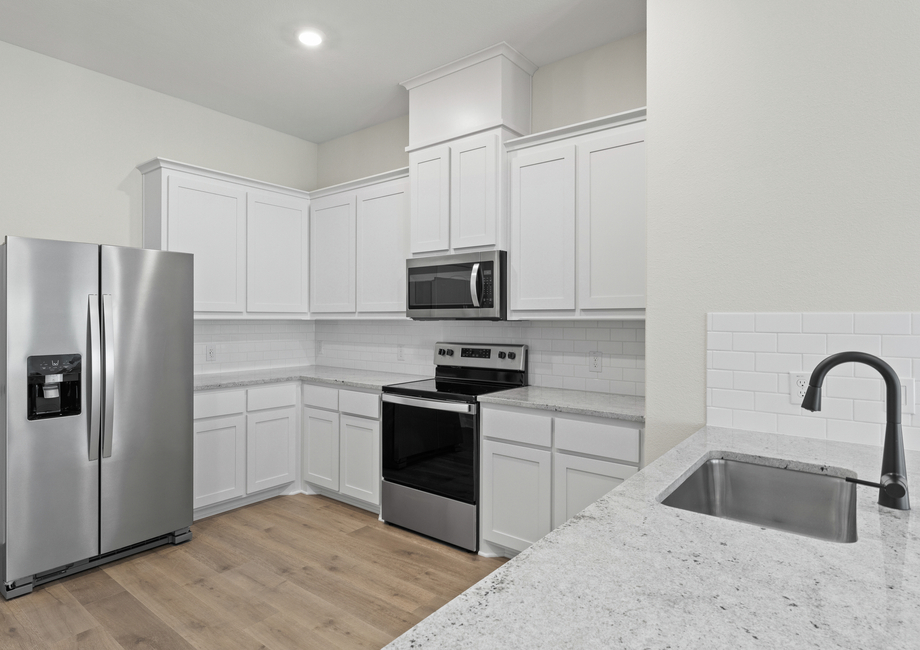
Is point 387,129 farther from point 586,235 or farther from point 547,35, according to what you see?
point 586,235

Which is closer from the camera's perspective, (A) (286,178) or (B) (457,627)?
(B) (457,627)

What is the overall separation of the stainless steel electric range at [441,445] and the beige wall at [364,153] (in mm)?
1674

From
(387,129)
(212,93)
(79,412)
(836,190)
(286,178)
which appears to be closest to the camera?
(836,190)

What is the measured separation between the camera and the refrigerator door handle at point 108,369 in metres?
2.62

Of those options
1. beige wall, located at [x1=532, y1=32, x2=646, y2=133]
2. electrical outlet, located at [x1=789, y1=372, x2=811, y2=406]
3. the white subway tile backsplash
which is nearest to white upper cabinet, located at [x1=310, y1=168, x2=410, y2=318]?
beige wall, located at [x1=532, y1=32, x2=646, y2=133]

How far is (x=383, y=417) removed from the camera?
3.25 meters

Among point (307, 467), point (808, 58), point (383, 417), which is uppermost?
point (808, 58)

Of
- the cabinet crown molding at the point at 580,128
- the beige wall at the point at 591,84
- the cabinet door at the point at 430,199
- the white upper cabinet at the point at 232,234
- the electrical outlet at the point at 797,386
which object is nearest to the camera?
the electrical outlet at the point at 797,386

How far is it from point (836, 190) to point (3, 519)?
3643mm

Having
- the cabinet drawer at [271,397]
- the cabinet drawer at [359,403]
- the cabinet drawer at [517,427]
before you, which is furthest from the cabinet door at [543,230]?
the cabinet drawer at [271,397]

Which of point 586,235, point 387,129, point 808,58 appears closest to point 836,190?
point 808,58

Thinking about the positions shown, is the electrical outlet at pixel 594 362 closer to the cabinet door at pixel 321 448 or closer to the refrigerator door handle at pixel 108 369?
the cabinet door at pixel 321 448

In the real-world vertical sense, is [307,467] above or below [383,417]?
below

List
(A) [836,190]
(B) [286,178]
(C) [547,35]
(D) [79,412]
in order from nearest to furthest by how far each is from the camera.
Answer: (A) [836,190]
(D) [79,412]
(C) [547,35]
(B) [286,178]
